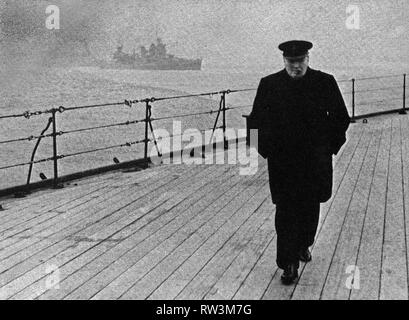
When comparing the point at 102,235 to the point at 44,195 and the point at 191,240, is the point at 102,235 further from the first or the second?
the point at 44,195

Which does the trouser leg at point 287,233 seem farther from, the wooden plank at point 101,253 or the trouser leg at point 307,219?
the wooden plank at point 101,253

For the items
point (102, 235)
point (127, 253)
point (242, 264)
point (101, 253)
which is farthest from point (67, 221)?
point (242, 264)

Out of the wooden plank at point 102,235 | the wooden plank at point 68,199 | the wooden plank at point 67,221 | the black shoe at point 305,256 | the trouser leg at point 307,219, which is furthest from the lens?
the wooden plank at point 68,199

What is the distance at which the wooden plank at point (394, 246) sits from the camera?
3348mm

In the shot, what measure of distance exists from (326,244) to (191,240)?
38.4 inches

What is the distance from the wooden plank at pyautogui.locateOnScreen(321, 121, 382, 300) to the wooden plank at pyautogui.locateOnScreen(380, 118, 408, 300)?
0.64 feet

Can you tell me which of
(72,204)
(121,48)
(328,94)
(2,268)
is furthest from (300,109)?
(121,48)

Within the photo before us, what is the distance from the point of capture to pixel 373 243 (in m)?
4.25

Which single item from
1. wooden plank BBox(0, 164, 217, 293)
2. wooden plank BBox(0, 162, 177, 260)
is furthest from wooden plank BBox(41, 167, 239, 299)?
wooden plank BBox(0, 162, 177, 260)

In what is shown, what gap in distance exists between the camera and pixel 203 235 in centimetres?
455

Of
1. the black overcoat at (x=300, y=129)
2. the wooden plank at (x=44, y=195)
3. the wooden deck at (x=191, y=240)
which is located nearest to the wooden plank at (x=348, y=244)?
the wooden deck at (x=191, y=240)

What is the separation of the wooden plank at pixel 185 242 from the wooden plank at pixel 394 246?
4.23 feet

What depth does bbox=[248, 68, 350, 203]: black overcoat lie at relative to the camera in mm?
3377
